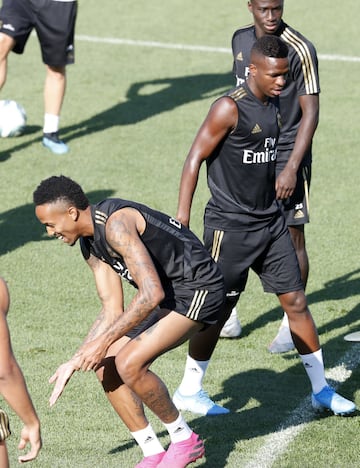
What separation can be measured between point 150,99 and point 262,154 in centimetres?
765

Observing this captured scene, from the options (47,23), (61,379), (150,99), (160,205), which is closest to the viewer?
(61,379)

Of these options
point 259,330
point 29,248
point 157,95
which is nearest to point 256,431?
point 259,330

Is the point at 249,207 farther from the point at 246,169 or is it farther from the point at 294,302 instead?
the point at 294,302

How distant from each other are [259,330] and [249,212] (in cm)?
178

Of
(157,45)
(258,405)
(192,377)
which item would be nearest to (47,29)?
(157,45)

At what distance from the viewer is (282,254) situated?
7090 mm

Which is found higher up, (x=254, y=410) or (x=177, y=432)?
(x=177, y=432)

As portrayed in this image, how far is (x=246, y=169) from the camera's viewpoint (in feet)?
23.0

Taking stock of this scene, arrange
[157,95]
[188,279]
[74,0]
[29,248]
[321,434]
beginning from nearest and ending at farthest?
[188,279]
[321,434]
[29,248]
[74,0]
[157,95]

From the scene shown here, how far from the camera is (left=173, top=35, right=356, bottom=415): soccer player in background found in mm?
6887

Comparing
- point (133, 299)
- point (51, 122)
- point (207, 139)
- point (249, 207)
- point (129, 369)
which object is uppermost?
point (207, 139)

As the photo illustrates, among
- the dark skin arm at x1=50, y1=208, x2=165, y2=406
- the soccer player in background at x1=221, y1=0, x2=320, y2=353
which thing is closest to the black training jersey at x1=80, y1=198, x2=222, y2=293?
the dark skin arm at x1=50, y1=208, x2=165, y2=406

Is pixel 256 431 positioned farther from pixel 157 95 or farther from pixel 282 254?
pixel 157 95

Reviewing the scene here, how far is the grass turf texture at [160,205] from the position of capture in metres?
6.93
